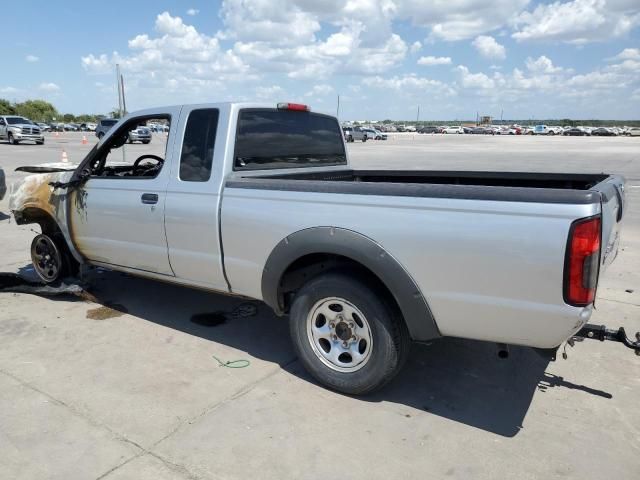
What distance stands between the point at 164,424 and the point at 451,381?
75.9 inches

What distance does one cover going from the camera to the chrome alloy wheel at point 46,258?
17.5 feet

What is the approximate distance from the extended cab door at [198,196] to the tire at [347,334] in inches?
31.0

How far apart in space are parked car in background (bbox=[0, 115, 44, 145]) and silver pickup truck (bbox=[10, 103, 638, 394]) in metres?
31.1

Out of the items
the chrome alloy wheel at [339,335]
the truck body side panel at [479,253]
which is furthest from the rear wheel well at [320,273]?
the truck body side panel at [479,253]

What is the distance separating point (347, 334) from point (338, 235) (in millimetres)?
693

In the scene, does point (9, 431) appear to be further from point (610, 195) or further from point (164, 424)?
point (610, 195)

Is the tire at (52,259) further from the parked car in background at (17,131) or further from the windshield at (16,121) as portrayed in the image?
the windshield at (16,121)

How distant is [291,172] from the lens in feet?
14.3

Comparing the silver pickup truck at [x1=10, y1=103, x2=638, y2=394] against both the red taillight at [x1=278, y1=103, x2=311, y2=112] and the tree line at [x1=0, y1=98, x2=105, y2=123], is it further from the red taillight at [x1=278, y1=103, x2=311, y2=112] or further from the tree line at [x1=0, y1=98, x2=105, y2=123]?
the tree line at [x1=0, y1=98, x2=105, y2=123]

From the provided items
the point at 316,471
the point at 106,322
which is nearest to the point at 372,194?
the point at 316,471

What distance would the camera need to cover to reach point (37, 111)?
3984 inches

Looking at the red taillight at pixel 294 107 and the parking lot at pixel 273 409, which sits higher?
the red taillight at pixel 294 107

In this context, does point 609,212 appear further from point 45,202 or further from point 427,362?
point 45,202

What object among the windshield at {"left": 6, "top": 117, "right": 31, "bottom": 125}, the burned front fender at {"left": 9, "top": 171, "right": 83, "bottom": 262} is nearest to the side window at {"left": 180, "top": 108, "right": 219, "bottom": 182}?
the burned front fender at {"left": 9, "top": 171, "right": 83, "bottom": 262}
